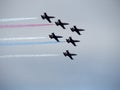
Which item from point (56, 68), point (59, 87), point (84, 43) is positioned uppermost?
point (84, 43)

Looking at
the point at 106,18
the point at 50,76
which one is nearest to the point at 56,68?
the point at 50,76

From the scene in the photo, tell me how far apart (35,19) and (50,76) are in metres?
1.08

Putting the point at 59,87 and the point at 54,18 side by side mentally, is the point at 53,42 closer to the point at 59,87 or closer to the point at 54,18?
the point at 54,18

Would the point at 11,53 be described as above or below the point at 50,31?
below

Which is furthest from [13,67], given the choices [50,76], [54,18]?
[54,18]

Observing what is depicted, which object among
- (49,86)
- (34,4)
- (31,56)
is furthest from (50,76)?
(34,4)

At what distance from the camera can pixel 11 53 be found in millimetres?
4820

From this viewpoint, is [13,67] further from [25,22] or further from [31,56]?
[25,22]

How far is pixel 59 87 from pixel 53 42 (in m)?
0.81

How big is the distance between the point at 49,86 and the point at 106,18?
157 cm

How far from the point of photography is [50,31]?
4762 millimetres

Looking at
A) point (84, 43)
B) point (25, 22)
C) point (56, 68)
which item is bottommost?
point (56, 68)

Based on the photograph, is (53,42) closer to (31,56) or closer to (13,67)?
(31,56)

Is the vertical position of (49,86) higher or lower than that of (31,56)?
lower
